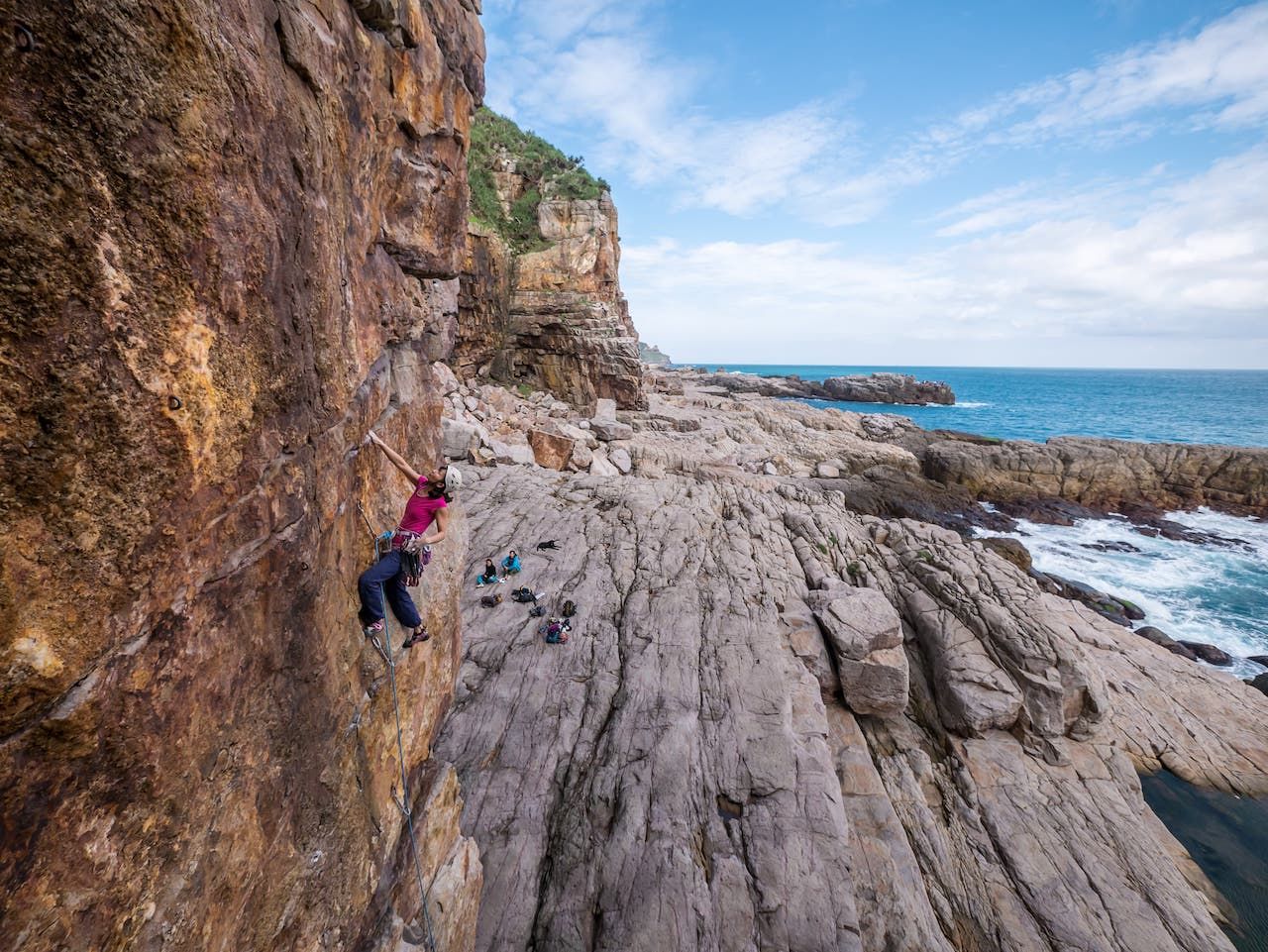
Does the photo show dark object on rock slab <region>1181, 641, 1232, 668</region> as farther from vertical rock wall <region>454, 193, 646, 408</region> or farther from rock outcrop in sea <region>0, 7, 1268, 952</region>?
vertical rock wall <region>454, 193, 646, 408</region>

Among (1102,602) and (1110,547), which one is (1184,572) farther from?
(1102,602)

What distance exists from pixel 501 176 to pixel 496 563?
29.0 metres

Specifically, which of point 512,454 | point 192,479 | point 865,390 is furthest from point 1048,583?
point 865,390

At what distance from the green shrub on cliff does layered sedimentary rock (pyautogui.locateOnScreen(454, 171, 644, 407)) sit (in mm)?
764

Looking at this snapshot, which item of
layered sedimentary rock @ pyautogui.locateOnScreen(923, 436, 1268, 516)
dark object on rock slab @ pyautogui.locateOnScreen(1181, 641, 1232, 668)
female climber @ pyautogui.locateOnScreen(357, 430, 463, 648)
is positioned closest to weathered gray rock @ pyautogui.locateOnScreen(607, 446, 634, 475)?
female climber @ pyautogui.locateOnScreen(357, 430, 463, 648)

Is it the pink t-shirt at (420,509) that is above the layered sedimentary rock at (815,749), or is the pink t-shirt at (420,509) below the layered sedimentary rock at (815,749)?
above

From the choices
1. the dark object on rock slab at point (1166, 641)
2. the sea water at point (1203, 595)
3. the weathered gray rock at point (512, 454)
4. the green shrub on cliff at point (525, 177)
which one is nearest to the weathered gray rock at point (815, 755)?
the sea water at point (1203, 595)

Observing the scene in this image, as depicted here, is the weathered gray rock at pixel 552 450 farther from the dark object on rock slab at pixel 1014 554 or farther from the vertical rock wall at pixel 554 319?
the dark object on rock slab at pixel 1014 554

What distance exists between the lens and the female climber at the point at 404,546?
5844 mm

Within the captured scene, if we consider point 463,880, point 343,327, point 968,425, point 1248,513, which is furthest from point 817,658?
point 968,425

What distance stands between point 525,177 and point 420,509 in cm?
3514

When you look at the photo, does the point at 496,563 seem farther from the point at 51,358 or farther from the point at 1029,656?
the point at 1029,656

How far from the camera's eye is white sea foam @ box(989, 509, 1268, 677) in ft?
67.4

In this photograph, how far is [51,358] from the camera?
99.7 inches
